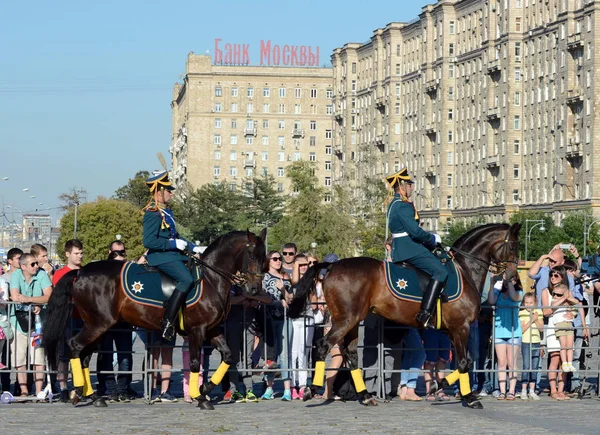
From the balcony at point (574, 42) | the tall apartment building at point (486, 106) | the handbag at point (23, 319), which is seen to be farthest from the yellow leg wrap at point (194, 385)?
the balcony at point (574, 42)

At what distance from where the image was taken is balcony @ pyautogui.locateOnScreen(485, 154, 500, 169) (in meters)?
132

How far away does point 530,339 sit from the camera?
22.3 m

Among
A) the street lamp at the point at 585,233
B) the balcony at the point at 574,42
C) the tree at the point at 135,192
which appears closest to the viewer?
the street lamp at the point at 585,233

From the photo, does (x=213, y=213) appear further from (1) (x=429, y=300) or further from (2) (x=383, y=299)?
(1) (x=429, y=300)

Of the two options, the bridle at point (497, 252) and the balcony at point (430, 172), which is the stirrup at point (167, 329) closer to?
the bridle at point (497, 252)

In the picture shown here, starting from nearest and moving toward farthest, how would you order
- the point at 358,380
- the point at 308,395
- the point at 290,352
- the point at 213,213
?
1. the point at 358,380
2. the point at 308,395
3. the point at 290,352
4. the point at 213,213

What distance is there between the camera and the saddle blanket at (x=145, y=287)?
66.8 feet

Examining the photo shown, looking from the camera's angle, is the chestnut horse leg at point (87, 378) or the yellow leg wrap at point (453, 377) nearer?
the chestnut horse leg at point (87, 378)

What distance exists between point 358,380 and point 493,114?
367ft

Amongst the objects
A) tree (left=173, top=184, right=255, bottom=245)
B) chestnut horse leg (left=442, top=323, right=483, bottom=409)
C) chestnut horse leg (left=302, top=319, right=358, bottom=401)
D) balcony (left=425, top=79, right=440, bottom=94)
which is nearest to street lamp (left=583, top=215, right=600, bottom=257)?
tree (left=173, top=184, right=255, bottom=245)

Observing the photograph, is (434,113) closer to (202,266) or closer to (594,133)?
(594,133)

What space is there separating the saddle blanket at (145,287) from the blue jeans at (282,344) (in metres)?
1.97

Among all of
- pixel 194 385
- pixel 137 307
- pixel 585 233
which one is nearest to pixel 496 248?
pixel 194 385

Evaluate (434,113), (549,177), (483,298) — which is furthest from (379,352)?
(434,113)
